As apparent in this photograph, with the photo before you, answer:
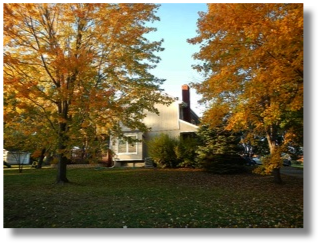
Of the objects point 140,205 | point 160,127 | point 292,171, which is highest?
point 160,127

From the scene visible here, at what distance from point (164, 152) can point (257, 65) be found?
25.4 feet

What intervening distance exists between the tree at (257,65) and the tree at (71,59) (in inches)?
59.4

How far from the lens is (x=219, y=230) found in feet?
12.1

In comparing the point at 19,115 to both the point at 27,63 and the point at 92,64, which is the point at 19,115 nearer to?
the point at 27,63

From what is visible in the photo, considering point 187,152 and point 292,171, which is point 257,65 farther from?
point 187,152

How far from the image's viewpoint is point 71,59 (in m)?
5.99

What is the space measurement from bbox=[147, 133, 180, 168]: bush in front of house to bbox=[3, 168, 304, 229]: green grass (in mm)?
4658

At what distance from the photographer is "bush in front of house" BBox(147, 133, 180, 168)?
11.7m

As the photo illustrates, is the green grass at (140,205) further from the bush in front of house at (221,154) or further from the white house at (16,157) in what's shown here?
the bush in front of house at (221,154)

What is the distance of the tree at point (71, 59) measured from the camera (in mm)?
5848

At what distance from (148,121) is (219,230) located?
10.8 metres

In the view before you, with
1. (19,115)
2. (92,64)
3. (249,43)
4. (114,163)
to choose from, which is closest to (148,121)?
(114,163)

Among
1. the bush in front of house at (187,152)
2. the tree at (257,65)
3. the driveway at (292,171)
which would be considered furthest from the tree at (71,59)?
the bush in front of house at (187,152)

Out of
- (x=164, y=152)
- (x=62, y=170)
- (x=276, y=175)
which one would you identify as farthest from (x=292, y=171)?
(x=164, y=152)
